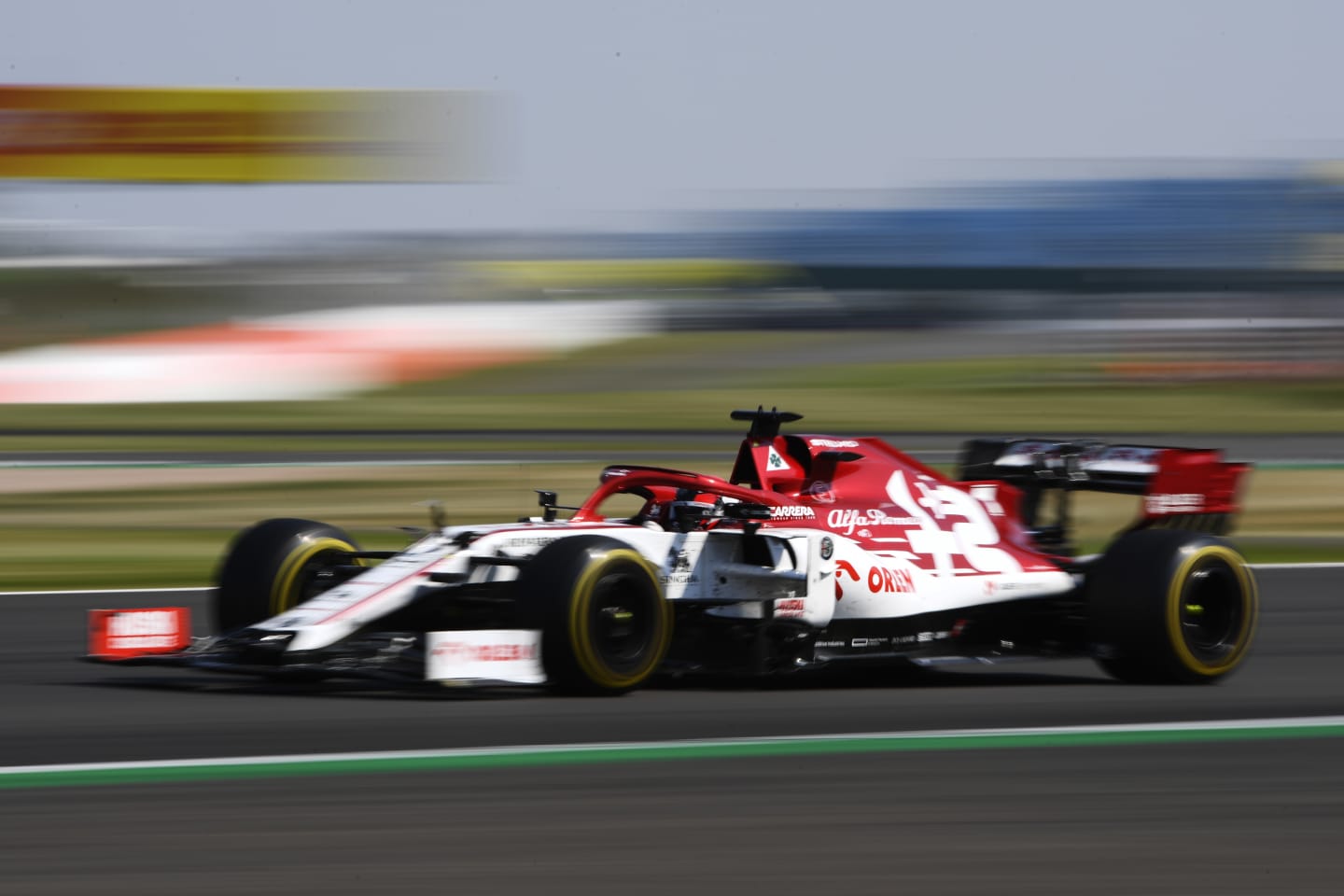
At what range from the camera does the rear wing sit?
344 inches

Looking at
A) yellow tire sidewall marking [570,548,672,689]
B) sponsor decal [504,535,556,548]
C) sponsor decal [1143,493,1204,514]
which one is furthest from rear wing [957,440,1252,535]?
sponsor decal [504,535,556,548]

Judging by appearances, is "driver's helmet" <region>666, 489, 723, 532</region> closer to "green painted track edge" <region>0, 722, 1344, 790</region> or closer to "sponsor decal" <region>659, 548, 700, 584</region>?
"sponsor decal" <region>659, 548, 700, 584</region>

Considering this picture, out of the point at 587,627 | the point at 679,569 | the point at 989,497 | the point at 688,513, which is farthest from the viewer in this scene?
the point at 989,497

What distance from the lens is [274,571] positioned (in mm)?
7980

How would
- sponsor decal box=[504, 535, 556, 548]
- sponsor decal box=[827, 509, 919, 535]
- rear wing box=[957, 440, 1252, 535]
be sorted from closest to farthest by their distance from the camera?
sponsor decal box=[504, 535, 556, 548] → sponsor decal box=[827, 509, 919, 535] → rear wing box=[957, 440, 1252, 535]

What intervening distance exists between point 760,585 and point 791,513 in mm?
441

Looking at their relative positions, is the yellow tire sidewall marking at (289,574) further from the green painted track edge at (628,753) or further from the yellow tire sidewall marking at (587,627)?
the green painted track edge at (628,753)

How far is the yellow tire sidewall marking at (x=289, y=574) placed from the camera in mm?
7973

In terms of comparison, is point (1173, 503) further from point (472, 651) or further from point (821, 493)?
point (472, 651)

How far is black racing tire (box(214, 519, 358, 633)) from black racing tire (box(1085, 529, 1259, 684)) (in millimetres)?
3271

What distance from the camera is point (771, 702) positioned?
24.7ft

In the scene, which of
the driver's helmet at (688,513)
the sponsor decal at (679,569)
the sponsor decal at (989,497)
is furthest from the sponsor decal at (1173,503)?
the sponsor decal at (679,569)

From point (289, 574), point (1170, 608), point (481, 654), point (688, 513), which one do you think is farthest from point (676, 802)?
point (1170, 608)

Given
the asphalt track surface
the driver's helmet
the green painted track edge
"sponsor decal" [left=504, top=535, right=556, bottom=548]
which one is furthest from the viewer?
the driver's helmet
